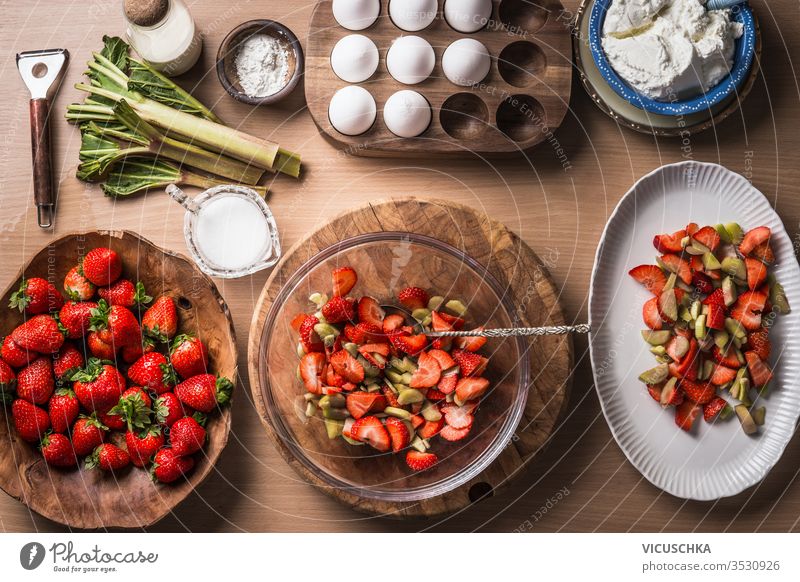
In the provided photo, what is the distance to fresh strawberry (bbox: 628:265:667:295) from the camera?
3.74ft

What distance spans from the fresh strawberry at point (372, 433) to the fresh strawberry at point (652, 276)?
1.63 ft

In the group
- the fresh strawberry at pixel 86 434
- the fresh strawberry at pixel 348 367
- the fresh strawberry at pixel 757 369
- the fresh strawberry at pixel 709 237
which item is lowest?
the fresh strawberry at pixel 86 434

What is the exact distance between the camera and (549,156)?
3.94 feet

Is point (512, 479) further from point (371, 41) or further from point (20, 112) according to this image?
point (20, 112)

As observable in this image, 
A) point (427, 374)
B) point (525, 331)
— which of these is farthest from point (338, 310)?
point (525, 331)

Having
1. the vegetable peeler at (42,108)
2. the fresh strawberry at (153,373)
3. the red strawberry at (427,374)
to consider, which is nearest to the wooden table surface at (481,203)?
the vegetable peeler at (42,108)

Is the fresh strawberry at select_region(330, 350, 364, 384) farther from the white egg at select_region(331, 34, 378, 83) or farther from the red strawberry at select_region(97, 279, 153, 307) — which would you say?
the white egg at select_region(331, 34, 378, 83)

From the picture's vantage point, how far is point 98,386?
1.09m

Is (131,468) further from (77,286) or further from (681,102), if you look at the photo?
(681,102)

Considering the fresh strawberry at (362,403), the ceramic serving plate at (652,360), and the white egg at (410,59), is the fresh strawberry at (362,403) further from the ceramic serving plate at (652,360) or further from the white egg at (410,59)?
the white egg at (410,59)

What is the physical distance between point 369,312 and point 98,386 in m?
0.45

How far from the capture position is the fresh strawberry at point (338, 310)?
3.41 feet
